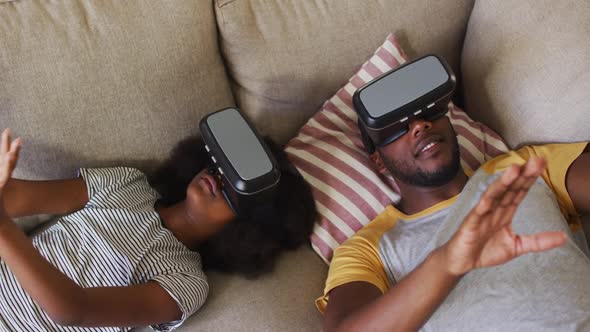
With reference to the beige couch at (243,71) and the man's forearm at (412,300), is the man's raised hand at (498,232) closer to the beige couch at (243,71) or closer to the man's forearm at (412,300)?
the man's forearm at (412,300)

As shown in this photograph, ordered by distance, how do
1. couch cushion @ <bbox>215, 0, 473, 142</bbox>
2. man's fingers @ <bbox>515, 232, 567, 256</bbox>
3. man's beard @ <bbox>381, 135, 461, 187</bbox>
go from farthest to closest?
couch cushion @ <bbox>215, 0, 473, 142</bbox> < man's beard @ <bbox>381, 135, 461, 187</bbox> < man's fingers @ <bbox>515, 232, 567, 256</bbox>

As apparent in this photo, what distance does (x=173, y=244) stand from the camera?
4.17 feet

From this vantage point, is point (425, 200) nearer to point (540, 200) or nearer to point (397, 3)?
point (540, 200)

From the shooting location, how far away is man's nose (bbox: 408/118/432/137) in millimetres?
1200

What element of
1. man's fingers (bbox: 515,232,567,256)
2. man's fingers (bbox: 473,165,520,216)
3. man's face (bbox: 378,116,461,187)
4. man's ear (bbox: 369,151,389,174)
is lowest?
man's ear (bbox: 369,151,389,174)

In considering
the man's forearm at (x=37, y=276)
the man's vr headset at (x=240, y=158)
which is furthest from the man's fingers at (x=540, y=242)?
the man's forearm at (x=37, y=276)

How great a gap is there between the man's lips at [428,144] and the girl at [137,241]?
28 centimetres

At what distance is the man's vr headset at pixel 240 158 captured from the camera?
1123 mm

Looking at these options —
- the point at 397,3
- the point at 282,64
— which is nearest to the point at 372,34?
the point at 397,3

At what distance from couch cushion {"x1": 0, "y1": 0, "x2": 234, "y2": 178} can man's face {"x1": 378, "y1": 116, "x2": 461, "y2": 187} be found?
46 cm

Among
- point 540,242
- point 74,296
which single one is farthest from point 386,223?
point 74,296

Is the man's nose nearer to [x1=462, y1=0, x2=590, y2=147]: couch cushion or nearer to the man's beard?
the man's beard

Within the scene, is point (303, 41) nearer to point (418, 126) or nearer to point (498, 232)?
point (418, 126)

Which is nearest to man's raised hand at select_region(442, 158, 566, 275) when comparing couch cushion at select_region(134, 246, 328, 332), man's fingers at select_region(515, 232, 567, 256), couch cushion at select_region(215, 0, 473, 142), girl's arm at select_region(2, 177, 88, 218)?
man's fingers at select_region(515, 232, 567, 256)
